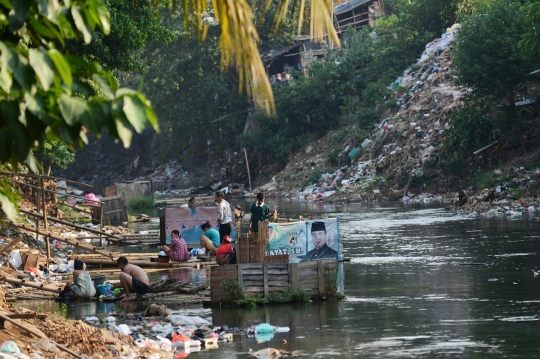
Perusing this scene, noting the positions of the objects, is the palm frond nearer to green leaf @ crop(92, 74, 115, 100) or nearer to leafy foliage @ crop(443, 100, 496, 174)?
green leaf @ crop(92, 74, 115, 100)

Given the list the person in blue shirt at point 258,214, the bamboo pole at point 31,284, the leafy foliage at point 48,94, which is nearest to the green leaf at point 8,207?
the leafy foliage at point 48,94

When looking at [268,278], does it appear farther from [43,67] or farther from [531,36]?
[531,36]

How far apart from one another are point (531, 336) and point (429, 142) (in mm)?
27225

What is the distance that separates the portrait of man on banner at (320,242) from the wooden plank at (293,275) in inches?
122

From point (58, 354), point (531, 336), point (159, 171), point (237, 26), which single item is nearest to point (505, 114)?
point (531, 336)

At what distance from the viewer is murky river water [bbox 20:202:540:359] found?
420 inches

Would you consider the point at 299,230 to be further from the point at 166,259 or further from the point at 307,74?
the point at 307,74

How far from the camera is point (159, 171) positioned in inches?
2692

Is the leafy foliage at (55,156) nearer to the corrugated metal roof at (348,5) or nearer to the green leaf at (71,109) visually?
the green leaf at (71,109)

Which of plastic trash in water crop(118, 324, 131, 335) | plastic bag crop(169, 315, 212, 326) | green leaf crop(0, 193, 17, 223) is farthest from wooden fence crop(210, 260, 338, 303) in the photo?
green leaf crop(0, 193, 17, 223)

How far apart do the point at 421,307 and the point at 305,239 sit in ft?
13.1

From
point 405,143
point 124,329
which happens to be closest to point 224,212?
point 124,329

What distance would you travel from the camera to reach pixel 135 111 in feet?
14.8

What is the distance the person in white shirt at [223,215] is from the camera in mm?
19359
